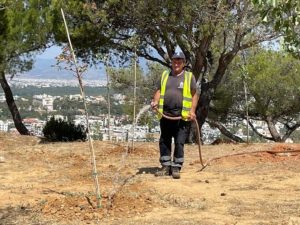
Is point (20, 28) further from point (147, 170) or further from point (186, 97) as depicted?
point (186, 97)

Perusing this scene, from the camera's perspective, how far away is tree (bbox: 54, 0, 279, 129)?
12406 millimetres

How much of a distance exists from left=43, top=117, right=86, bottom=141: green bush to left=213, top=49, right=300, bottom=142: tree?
763cm

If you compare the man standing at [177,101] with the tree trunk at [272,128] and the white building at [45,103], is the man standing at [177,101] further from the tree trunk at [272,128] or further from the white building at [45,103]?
the tree trunk at [272,128]

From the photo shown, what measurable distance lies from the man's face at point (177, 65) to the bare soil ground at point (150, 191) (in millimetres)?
1345

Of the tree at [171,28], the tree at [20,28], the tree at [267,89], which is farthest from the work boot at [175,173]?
the tree at [267,89]

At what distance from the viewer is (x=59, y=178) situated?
726 cm

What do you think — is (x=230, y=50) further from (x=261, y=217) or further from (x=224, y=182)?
(x=261, y=217)

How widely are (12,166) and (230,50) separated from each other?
7716 mm

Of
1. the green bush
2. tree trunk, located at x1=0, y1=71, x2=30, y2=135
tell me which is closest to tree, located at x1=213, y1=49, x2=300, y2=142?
the green bush

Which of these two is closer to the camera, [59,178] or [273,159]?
[59,178]

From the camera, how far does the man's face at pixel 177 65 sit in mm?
6891

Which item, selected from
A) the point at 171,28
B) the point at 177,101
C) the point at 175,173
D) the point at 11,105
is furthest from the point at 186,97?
the point at 11,105

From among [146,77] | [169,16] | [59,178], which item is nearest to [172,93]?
[59,178]

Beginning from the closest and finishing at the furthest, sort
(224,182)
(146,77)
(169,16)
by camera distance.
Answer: (224,182) < (169,16) < (146,77)
